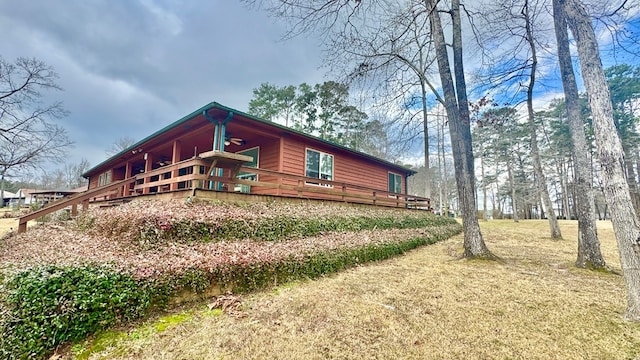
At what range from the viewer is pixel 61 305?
2.23 metres

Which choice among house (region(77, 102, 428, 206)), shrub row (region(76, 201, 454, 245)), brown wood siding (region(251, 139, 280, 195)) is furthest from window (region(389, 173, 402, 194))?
brown wood siding (region(251, 139, 280, 195))

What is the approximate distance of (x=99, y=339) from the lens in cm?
228

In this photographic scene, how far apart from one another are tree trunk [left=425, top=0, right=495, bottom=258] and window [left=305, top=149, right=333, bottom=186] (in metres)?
5.28

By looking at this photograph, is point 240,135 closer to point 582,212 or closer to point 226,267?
point 226,267

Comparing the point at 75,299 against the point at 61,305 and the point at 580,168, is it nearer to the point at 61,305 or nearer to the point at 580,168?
the point at 61,305

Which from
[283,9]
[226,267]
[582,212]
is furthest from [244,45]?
[582,212]

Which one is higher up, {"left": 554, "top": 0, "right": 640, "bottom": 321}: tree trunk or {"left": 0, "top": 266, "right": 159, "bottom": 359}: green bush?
{"left": 554, "top": 0, "right": 640, "bottom": 321}: tree trunk

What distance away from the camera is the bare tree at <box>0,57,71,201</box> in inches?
360

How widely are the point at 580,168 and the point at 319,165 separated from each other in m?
7.46

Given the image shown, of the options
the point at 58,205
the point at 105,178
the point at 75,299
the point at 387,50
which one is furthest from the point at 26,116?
the point at 387,50

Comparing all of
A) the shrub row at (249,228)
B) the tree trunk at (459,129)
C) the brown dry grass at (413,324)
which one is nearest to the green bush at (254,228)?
the shrub row at (249,228)

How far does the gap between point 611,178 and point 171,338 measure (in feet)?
16.5

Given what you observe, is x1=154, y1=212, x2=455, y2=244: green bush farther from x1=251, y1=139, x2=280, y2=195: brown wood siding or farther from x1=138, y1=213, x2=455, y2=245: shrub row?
x1=251, y1=139, x2=280, y2=195: brown wood siding

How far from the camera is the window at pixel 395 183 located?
14.6 meters
